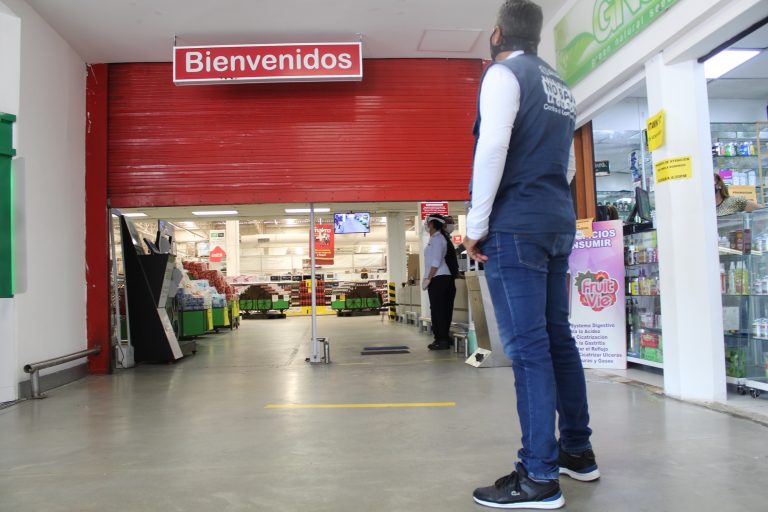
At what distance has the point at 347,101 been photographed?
5.91 m

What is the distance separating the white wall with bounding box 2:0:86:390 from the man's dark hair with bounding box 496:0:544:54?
4032mm

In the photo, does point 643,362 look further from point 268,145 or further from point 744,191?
point 268,145

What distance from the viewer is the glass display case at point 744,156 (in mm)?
6105

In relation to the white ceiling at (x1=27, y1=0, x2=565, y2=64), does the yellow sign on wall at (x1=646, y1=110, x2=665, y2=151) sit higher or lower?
lower

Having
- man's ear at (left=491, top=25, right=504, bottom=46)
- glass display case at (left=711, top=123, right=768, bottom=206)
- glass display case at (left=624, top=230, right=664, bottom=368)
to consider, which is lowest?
glass display case at (left=624, top=230, right=664, bottom=368)

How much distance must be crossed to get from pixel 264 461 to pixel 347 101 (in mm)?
4380

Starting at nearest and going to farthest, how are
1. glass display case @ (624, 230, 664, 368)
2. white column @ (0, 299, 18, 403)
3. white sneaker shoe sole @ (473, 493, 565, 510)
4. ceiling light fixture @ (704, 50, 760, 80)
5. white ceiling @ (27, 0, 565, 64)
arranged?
1. white sneaker shoe sole @ (473, 493, 565, 510)
2. white column @ (0, 299, 18, 403)
3. glass display case @ (624, 230, 664, 368)
4. white ceiling @ (27, 0, 565, 64)
5. ceiling light fixture @ (704, 50, 760, 80)

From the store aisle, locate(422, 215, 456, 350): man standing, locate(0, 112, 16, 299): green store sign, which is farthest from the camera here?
locate(422, 215, 456, 350): man standing

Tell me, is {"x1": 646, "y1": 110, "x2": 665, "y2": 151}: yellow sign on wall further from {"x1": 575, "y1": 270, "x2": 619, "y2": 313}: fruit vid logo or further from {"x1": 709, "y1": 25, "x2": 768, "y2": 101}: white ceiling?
{"x1": 709, "y1": 25, "x2": 768, "y2": 101}: white ceiling

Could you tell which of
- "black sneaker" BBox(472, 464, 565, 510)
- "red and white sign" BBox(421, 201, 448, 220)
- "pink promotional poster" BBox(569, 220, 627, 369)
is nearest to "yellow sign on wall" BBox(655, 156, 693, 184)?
"pink promotional poster" BBox(569, 220, 627, 369)

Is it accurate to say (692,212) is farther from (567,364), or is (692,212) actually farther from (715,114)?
(715,114)

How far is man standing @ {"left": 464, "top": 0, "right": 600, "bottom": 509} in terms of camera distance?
1.81 metres

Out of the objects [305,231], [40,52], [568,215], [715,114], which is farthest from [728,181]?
[305,231]

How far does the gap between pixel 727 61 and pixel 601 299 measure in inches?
128
